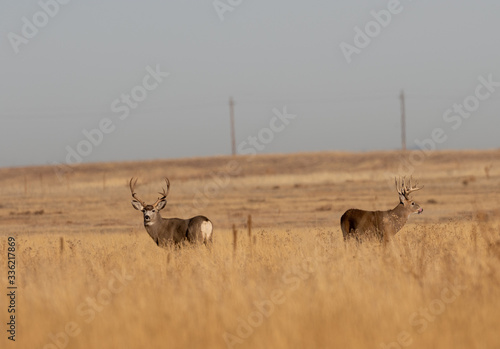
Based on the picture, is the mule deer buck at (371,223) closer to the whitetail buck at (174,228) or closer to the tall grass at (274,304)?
the whitetail buck at (174,228)

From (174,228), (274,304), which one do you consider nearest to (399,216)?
(174,228)

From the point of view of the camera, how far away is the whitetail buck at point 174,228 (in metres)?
18.5

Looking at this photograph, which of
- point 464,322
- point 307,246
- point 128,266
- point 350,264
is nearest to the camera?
point 464,322

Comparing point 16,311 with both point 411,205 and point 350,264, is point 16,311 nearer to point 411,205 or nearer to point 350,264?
point 350,264

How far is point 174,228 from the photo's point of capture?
19.0 m

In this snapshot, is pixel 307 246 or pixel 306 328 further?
pixel 307 246

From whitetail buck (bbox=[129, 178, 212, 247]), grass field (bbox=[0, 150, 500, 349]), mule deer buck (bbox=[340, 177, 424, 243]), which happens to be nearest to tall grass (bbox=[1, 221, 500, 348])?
grass field (bbox=[0, 150, 500, 349])

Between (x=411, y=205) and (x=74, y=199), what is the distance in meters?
32.5

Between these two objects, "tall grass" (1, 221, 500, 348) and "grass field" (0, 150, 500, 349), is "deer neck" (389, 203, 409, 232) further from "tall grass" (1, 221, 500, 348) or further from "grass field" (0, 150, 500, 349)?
"tall grass" (1, 221, 500, 348)

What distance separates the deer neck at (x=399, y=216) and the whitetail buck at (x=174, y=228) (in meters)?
4.22

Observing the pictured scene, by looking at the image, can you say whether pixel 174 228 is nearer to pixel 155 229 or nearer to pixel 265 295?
pixel 155 229

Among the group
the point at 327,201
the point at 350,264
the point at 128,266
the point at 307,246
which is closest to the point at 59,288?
the point at 128,266

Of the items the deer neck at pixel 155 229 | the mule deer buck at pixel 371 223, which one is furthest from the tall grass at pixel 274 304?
the deer neck at pixel 155 229

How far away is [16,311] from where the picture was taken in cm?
1037
